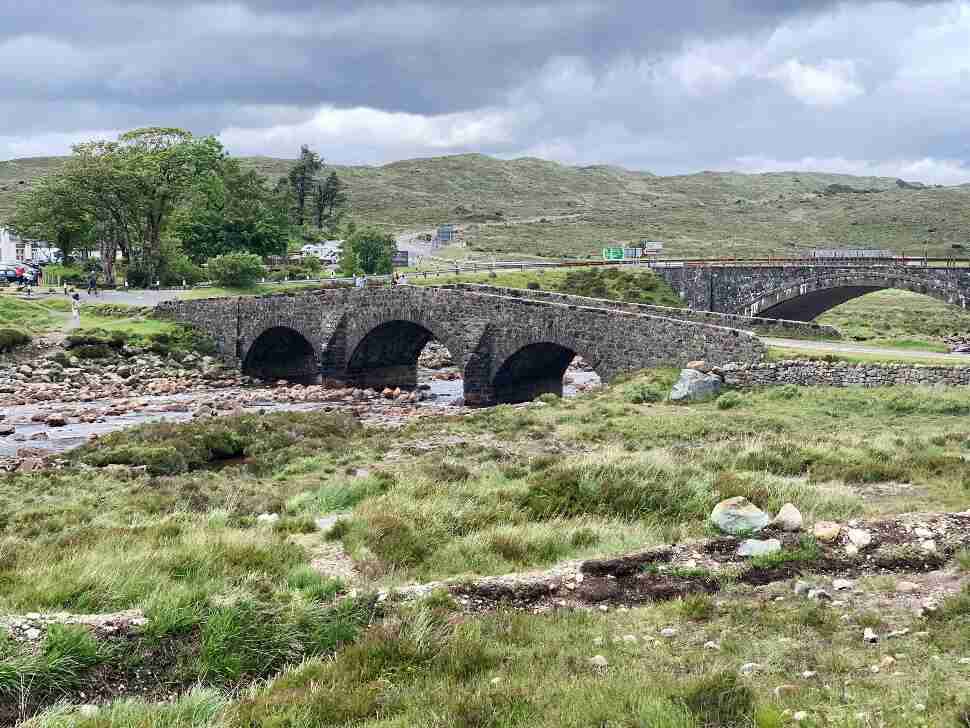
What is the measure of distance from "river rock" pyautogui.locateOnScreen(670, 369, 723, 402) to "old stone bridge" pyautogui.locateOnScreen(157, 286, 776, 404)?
2166mm

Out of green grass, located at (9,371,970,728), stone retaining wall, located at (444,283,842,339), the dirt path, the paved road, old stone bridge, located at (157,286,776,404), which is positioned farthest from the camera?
stone retaining wall, located at (444,283,842,339)

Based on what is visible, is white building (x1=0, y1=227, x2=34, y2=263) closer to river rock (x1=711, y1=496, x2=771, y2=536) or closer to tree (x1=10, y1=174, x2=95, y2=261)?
tree (x1=10, y1=174, x2=95, y2=261)

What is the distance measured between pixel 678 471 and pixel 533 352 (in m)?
25.6

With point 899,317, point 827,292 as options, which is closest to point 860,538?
point 827,292

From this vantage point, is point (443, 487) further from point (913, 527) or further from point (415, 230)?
point (415, 230)

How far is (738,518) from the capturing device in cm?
1383

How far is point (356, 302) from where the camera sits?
51750mm

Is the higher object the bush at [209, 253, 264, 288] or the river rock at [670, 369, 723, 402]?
the bush at [209, 253, 264, 288]

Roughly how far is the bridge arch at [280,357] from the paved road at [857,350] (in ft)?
109

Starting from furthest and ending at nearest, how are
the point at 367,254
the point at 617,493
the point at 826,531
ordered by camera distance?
the point at 367,254 < the point at 617,493 < the point at 826,531

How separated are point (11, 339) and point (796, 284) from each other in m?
47.8

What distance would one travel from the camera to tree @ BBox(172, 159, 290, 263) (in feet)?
275

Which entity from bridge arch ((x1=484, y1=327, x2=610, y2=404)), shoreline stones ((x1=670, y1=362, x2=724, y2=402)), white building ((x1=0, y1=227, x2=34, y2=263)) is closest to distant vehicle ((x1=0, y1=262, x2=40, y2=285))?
white building ((x1=0, y1=227, x2=34, y2=263))

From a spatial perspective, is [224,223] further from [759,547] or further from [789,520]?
[759,547]
